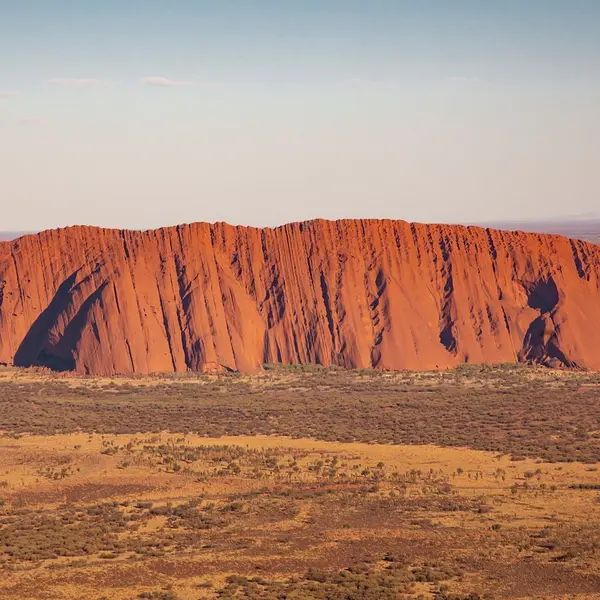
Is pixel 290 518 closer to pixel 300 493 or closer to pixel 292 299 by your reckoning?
pixel 300 493

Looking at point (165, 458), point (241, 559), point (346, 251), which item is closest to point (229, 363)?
point (346, 251)

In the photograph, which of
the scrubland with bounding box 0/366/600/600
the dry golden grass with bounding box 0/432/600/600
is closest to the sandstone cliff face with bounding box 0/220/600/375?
the scrubland with bounding box 0/366/600/600

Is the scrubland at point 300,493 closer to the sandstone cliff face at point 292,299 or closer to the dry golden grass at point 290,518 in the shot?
the dry golden grass at point 290,518

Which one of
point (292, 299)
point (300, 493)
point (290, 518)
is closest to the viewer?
point (290, 518)

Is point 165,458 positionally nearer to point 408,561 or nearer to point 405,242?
point 408,561

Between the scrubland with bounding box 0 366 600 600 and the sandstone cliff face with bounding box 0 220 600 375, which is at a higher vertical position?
the sandstone cliff face with bounding box 0 220 600 375

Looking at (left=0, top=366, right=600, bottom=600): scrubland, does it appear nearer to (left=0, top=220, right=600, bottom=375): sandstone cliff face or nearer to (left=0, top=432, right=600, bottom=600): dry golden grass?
(left=0, top=432, right=600, bottom=600): dry golden grass

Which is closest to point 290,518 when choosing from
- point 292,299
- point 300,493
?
point 300,493

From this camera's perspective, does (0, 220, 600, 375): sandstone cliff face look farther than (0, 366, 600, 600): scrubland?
Yes
